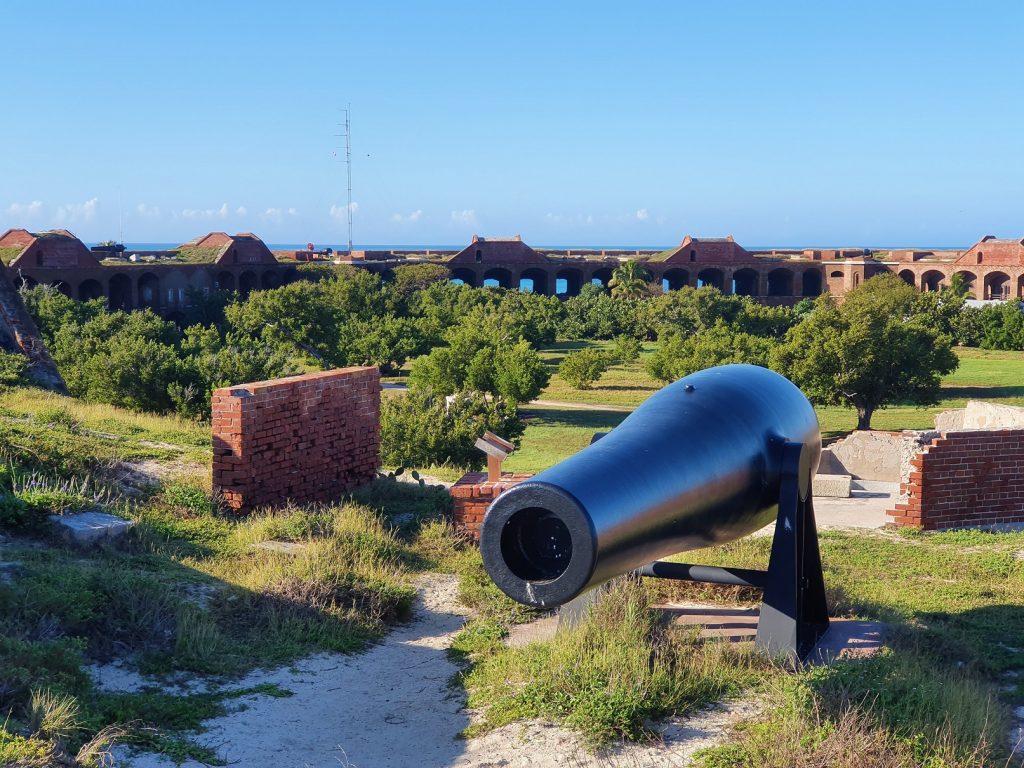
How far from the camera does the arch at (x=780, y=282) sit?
68.2 meters

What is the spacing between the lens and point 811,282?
68.5 m

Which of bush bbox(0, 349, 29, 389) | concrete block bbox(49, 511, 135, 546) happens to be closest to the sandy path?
concrete block bbox(49, 511, 135, 546)

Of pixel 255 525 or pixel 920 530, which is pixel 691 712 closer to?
pixel 255 525

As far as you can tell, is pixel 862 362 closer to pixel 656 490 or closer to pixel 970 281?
pixel 656 490

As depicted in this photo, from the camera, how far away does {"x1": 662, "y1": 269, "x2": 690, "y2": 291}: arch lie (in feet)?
221

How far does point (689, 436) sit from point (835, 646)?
157 cm

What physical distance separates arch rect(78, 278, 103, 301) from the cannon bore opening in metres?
48.8

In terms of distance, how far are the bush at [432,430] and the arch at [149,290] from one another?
127 feet

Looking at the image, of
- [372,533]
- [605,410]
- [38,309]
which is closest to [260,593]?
[372,533]

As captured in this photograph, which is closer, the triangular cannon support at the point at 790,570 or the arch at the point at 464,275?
the triangular cannon support at the point at 790,570

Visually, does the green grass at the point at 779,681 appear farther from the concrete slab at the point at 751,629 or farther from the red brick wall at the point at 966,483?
the red brick wall at the point at 966,483

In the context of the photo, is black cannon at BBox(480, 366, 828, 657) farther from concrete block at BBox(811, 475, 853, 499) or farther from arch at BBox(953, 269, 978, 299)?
arch at BBox(953, 269, 978, 299)

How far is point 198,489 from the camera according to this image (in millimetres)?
7863

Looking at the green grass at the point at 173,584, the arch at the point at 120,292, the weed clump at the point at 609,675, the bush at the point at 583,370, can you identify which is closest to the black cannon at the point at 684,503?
the weed clump at the point at 609,675
